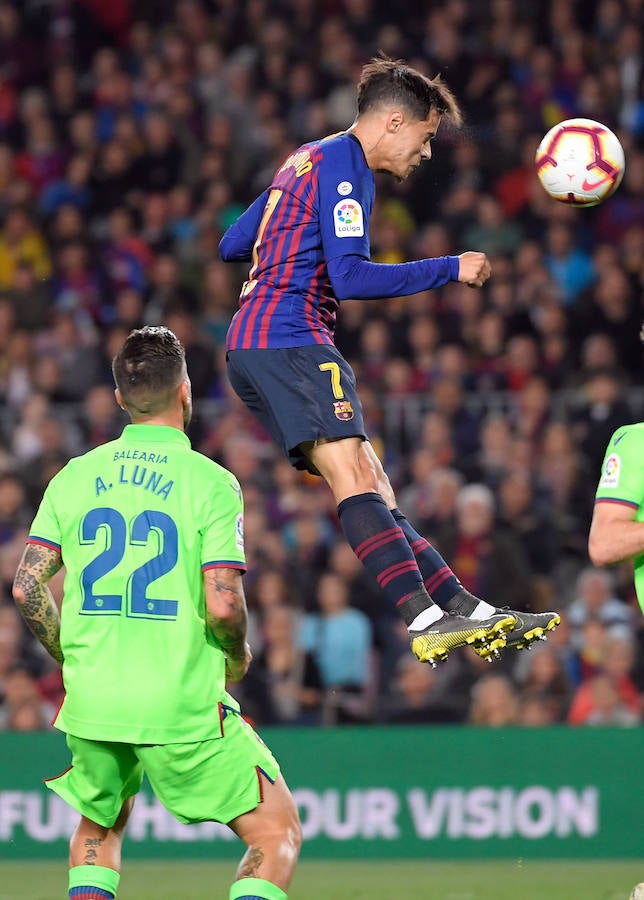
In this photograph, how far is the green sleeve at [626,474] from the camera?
17.6ft

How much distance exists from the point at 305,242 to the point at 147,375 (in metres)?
1.16

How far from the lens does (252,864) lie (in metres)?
4.79

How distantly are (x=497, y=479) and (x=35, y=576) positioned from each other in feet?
20.1

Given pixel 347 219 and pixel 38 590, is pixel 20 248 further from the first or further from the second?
pixel 38 590

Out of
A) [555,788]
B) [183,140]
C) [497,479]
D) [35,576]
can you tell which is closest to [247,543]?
[497,479]

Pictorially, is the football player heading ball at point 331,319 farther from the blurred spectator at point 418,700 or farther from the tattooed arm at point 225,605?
the blurred spectator at point 418,700

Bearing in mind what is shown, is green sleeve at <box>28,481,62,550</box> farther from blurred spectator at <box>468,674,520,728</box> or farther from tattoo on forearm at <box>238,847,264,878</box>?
blurred spectator at <box>468,674,520,728</box>

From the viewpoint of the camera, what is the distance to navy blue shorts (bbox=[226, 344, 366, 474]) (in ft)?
18.8

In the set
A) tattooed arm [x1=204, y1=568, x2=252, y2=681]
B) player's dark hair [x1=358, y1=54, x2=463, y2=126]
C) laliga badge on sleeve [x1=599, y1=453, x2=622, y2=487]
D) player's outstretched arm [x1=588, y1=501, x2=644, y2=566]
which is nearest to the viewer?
tattooed arm [x1=204, y1=568, x2=252, y2=681]

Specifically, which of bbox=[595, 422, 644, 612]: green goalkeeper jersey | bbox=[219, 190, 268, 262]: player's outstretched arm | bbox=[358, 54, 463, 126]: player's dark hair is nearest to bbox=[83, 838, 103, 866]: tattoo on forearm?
bbox=[595, 422, 644, 612]: green goalkeeper jersey

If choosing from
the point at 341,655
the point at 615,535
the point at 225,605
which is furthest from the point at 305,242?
the point at 341,655

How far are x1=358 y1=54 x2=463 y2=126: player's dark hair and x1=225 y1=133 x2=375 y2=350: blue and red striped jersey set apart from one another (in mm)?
179

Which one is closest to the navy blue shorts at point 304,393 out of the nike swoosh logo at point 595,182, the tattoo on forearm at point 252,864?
the nike swoosh logo at point 595,182

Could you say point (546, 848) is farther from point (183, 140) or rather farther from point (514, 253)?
point (183, 140)
